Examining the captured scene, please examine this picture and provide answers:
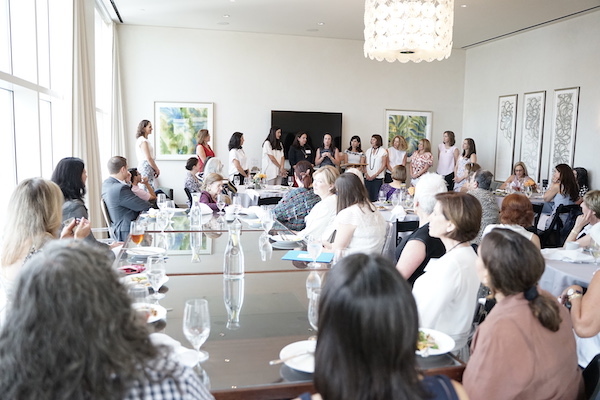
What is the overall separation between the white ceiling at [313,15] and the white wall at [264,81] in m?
0.32

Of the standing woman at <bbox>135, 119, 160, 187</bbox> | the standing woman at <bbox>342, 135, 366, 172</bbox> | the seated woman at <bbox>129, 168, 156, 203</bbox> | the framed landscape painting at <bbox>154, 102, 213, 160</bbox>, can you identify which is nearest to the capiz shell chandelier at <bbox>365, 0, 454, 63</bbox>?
the seated woman at <bbox>129, 168, 156, 203</bbox>

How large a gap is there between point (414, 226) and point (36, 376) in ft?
13.0

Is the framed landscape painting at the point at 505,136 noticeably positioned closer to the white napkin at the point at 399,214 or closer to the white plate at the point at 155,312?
the white napkin at the point at 399,214

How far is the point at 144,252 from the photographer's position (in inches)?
122

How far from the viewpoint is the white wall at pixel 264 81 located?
33.1 feet

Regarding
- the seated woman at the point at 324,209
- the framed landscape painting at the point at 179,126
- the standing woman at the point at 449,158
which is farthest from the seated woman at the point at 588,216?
the framed landscape painting at the point at 179,126

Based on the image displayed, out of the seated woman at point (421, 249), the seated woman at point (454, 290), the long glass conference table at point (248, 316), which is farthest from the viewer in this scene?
the seated woman at point (421, 249)

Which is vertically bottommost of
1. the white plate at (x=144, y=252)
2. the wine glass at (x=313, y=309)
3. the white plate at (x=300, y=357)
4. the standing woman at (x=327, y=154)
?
the white plate at (x=300, y=357)

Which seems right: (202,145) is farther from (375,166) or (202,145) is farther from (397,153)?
(397,153)

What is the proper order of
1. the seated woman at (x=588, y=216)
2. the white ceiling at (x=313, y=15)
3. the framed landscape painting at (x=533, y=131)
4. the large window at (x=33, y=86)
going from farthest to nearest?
the framed landscape painting at (x=533, y=131), the white ceiling at (x=313, y=15), the large window at (x=33, y=86), the seated woman at (x=588, y=216)

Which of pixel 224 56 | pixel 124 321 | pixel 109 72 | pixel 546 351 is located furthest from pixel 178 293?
pixel 224 56

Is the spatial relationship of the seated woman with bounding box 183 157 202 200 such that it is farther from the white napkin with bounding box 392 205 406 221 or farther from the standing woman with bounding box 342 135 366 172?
the standing woman with bounding box 342 135 366 172

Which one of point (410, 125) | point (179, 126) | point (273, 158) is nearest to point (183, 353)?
point (273, 158)

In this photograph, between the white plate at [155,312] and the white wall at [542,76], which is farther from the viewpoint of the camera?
the white wall at [542,76]
